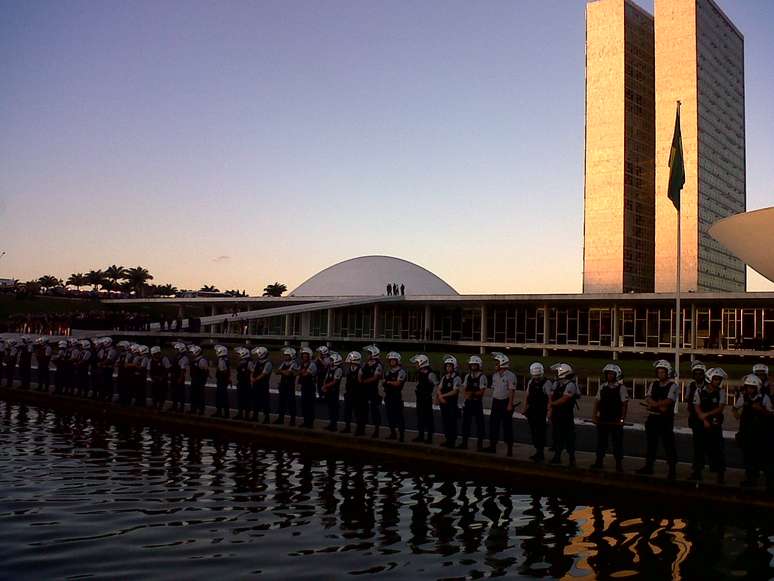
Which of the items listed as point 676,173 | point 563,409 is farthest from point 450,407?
point 676,173

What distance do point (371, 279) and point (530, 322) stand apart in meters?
41.1

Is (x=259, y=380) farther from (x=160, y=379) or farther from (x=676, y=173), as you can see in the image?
(x=676, y=173)

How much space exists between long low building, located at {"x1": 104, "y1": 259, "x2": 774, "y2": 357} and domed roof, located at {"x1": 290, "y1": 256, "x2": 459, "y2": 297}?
23957 mm

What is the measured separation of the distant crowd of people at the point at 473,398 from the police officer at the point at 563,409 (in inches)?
0.7

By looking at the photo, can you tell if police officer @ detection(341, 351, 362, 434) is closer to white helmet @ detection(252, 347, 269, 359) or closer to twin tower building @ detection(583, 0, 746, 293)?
white helmet @ detection(252, 347, 269, 359)

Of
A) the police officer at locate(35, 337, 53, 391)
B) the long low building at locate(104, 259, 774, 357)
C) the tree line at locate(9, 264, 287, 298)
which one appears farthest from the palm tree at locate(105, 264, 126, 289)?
the police officer at locate(35, 337, 53, 391)

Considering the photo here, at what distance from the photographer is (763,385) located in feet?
36.7

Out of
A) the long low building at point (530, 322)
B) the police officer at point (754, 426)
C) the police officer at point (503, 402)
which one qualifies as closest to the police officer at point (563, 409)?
the police officer at point (503, 402)

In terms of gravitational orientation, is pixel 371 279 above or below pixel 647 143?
below

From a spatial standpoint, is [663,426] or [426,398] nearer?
[663,426]

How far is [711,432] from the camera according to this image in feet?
37.8

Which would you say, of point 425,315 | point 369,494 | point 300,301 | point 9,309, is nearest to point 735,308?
point 425,315

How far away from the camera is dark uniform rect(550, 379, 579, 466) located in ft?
41.6

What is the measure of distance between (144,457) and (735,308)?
160ft
